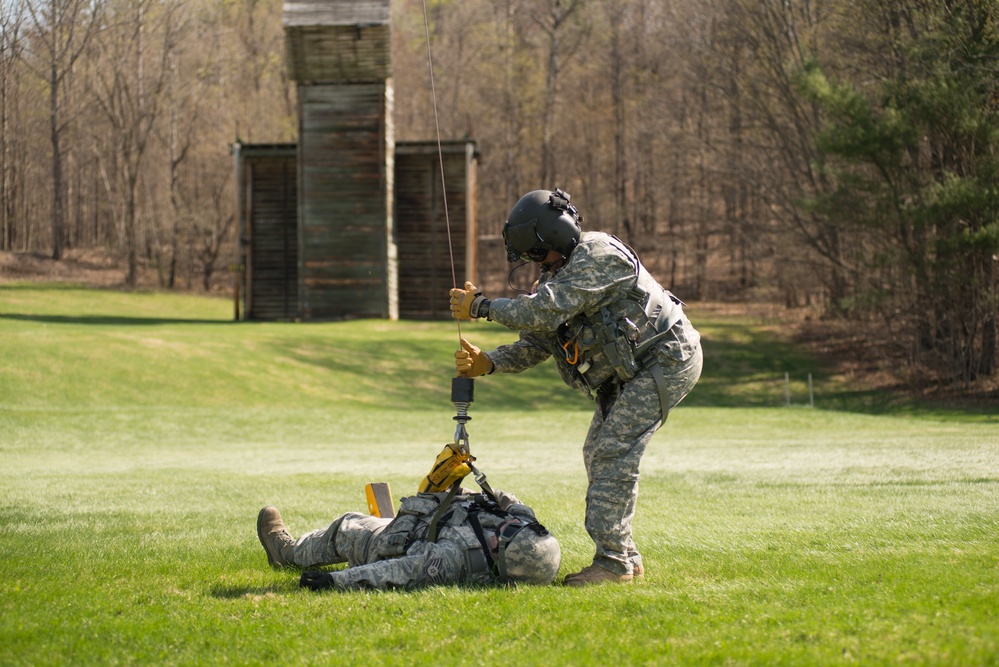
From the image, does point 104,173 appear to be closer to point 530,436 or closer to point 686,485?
point 530,436

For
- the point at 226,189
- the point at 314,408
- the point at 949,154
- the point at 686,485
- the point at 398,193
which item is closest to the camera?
the point at 686,485

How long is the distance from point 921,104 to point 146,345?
2422cm

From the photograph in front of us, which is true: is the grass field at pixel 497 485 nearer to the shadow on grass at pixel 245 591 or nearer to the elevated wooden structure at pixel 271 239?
the shadow on grass at pixel 245 591

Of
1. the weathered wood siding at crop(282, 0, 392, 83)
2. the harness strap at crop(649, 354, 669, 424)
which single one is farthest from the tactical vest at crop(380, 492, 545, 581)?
the weathered wood siding at crop(282, 0, 392, 83)

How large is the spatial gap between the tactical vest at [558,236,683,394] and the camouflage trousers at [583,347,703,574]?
16 centimetres

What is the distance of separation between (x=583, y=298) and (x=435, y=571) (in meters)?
1.86

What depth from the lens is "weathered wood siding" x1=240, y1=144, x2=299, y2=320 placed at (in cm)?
4622

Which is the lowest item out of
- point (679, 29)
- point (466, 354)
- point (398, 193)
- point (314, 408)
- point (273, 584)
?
point (314, 408)

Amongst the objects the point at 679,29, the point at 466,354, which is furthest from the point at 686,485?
the point at 679,29

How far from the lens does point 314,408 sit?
26875 millimetres

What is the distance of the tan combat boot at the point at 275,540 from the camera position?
6.85 meters

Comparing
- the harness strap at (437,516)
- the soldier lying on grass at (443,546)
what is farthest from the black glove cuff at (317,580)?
the harness strap at (437,516)

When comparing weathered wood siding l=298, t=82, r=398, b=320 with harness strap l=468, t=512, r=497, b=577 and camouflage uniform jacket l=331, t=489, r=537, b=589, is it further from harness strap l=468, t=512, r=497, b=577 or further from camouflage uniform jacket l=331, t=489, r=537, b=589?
harness strap l=468, t=512, r=497, b=577

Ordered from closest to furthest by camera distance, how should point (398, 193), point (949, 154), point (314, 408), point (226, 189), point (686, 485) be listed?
1. point (686, 485)
2. point (314, 408)
3. point (949, 154)
4. point (398, 193)
5. point (226, 189)
